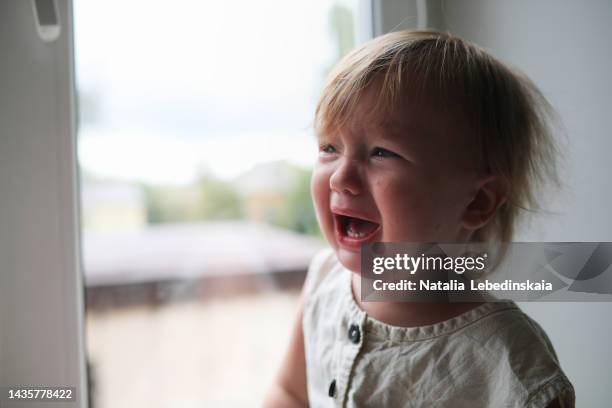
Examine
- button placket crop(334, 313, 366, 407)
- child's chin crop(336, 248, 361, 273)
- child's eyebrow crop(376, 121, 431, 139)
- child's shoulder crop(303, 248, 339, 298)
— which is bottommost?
button placket crop(334, 313, 366, 407)

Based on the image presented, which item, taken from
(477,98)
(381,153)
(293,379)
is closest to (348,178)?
(381,153)

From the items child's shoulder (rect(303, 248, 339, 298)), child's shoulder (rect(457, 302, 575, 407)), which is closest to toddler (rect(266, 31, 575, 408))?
child's shoulder (rect(457, 302, 575, 407))

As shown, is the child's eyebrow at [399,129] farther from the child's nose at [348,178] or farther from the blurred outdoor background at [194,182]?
the blurred outdoor background at [194,182]

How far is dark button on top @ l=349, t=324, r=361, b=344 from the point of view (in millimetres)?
539

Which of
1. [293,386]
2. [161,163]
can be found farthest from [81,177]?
[293,386]

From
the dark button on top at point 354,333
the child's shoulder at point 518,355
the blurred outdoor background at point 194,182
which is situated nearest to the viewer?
the child's shoulder at point 518,355

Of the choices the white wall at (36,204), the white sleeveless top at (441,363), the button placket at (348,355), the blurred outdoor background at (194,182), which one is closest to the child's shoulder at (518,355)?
the white sleeveless top at (441,363)

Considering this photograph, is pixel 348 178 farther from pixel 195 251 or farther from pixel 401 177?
pixel 195 251

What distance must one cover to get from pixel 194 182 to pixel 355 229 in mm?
293

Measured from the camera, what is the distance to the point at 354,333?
54 cm

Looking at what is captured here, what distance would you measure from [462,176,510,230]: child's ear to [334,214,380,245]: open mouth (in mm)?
90

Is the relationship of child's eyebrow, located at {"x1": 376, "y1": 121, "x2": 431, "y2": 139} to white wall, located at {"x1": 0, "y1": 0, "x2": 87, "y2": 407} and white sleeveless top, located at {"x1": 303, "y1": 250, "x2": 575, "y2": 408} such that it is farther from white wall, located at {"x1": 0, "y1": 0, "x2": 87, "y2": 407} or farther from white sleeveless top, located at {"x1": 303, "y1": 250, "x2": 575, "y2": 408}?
white wall, located at {"x1": 0, "y1": 0, "x2": 87, "y2": 407}

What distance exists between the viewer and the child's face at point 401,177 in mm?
469

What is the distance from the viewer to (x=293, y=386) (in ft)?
2.10
